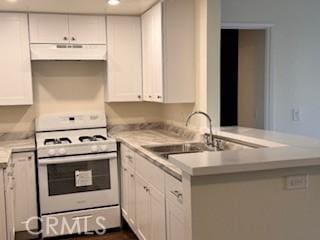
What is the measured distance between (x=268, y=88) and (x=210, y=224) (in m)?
2.64

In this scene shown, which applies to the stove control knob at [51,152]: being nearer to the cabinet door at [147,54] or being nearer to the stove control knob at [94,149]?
the stove control knob at [94,149]

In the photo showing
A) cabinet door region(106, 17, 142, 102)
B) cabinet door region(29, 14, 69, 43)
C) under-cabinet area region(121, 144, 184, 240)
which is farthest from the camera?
cabinet door region(106, 17, 142, 102)

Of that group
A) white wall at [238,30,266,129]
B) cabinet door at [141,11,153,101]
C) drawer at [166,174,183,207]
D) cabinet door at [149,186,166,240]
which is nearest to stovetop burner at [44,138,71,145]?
cabinet door at [141,11,153,101]

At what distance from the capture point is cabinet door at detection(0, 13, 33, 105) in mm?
3734

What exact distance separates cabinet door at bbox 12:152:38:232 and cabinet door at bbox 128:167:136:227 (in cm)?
91

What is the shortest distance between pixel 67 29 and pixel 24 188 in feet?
5.41

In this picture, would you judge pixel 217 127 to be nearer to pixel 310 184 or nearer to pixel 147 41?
pixel 147 41

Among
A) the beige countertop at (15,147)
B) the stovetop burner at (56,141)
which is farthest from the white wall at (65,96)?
the stovetop burner at (56,141)

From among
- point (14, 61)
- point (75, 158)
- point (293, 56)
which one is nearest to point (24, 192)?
point (75, 158)

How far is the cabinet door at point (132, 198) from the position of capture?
3484 millimetres

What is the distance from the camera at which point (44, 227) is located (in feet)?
12.0

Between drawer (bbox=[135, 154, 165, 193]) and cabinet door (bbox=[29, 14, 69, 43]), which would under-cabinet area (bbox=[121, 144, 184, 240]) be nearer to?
drawer (bbox=[135, 154, 165, 193])

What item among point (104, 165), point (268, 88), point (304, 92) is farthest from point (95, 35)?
point (304, 92)

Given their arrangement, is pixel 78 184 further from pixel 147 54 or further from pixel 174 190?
pixel 174 190
